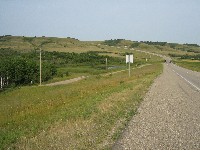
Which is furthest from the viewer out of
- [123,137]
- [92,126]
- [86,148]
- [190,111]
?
[190,111]

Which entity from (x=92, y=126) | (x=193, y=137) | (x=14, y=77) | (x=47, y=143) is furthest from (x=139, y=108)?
(x=14, y=77)

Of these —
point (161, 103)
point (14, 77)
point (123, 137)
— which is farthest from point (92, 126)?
point (14, 77)

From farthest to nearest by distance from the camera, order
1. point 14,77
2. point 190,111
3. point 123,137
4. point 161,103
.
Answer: point 14,77 → point 161,103 → point 190,111 → point 123,137

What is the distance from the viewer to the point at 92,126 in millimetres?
11445

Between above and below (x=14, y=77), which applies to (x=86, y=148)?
above

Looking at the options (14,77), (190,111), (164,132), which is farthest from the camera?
(14,77)

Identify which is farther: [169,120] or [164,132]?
[169,120]

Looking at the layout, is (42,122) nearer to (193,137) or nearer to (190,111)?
(193,137)

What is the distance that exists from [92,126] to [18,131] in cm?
241

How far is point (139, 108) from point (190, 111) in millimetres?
2289

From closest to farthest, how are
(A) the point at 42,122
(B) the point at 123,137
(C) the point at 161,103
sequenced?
(B) the point at 123,137 → (A) the point at 42,122 → (C) the point at 161,103

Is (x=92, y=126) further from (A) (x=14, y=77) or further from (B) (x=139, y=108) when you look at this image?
(A) (x=14, y=77)

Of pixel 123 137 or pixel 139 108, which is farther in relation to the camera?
pixel 139 108

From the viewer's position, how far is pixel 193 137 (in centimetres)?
991
